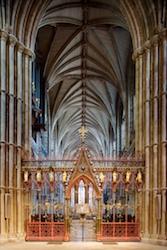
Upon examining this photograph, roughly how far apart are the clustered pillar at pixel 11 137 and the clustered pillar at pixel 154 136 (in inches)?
248

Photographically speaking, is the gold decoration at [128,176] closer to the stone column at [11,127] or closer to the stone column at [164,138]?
the stone column at [164,138]

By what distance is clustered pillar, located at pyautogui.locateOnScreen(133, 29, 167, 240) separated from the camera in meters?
22.6

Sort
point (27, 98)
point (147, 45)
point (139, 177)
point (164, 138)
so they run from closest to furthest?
1. point (164, 138)
2. point (139, 177)
3. point (147, 45)
4. point (27, 98)

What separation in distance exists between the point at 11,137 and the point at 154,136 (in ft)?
23.5

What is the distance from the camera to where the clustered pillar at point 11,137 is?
22684 mm

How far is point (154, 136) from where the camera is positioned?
23.7 m

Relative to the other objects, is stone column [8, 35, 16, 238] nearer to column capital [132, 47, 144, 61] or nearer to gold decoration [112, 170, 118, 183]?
gold decoration [112, 170, 118, 183]

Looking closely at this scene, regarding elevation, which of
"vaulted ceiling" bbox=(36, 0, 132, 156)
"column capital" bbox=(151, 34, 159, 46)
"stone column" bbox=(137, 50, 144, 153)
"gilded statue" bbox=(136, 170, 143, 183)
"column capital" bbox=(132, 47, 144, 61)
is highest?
"vaulted ceiling" bbox=(36, 0, 132, 156)

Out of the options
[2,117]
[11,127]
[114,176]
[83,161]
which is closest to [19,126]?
[11,127]

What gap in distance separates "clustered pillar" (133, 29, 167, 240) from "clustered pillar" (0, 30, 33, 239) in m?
6.30

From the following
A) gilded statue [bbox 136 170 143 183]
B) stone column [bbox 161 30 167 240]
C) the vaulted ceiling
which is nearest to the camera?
stone column [bbox 161 30 167 240]

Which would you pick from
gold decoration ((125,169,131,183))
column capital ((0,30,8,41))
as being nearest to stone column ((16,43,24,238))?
column capital ((0,30,8,41))

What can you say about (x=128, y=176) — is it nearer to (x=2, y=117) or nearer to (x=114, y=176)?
(x=114, y=176)

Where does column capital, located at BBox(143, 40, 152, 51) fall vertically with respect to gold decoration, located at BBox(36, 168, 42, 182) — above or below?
above
